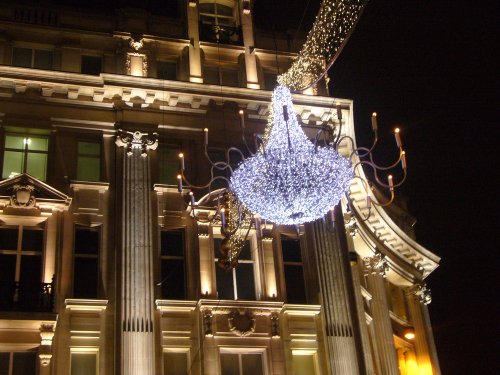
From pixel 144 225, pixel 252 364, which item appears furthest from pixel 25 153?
pixel 252 364

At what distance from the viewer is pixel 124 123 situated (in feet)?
85.1

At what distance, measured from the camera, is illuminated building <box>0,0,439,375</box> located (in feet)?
74.7

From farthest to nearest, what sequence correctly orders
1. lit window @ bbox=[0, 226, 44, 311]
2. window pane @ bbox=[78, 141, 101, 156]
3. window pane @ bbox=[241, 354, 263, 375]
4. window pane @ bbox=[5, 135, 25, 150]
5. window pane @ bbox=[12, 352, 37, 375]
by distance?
window pane @ bbox=[78, 141, 101, 156] < window pane @ bbox=[5, 135, 25, 150] < window pane @ bbox=[241, 354, 263, 375] < lit window @ bbox=[0, 226, 44, 311] < window pane @ bbox=[12, 352, 37, 375]

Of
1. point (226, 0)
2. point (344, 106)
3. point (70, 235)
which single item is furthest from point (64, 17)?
point (344, 106)

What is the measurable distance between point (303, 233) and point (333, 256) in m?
1.23

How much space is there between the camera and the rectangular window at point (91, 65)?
26.9 m

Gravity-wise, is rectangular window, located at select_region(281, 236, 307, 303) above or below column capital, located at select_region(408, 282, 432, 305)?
below

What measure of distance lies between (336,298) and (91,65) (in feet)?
36.9

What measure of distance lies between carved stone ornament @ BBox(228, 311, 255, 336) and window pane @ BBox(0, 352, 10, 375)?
632 centimetres

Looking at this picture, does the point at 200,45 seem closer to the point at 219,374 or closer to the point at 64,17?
the point at 64,17

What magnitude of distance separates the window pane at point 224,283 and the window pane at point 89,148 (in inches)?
212

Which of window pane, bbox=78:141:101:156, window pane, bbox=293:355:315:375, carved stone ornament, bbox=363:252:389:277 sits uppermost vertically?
window pane, bbox=78:141:101:156

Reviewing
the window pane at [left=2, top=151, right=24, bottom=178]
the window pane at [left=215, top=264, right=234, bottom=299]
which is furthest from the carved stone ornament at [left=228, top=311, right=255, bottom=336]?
the window pane at [left=2, top=151, right=24, bottom=178]

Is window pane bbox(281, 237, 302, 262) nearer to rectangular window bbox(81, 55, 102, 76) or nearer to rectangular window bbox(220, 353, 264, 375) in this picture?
rectangular window bbox(220, 353, 264, 375)
